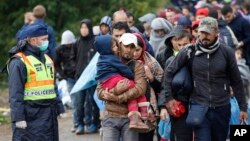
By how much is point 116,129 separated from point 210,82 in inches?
46.4

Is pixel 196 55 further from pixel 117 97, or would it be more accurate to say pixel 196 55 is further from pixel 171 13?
pixel 171 13

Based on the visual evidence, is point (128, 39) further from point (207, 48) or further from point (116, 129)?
point (116, 129)

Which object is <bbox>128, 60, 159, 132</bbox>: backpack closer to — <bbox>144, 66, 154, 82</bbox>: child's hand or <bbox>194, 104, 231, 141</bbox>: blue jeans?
<bbox>144, 66, 154, 82</bbox>: child's hand

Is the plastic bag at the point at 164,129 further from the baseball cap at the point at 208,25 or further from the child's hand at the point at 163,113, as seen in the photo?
the baseball cap at the point at 208,25

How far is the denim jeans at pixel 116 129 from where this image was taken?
860 cm

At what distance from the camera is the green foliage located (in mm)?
20469

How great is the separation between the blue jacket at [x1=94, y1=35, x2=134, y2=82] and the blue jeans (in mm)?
970

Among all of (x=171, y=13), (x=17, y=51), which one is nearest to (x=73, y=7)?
(x=171, y=13)

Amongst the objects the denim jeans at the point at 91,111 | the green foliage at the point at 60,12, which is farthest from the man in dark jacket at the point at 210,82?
the green foliage at the point at 60,12

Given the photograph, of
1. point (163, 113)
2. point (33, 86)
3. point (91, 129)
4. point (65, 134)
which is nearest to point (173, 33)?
point (163, 113)

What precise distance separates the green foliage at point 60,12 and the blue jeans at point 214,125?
463 inches

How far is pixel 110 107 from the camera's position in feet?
28.5

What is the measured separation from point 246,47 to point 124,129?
5804mm

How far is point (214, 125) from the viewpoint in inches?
344
